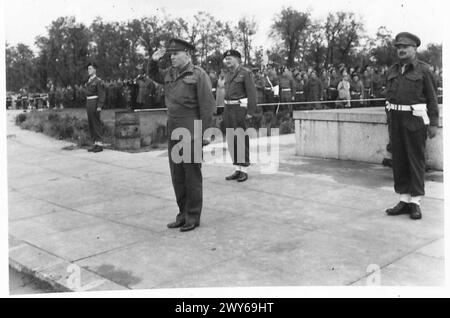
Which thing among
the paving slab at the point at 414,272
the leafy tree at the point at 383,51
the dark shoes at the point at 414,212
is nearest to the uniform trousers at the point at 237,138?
the dark shoes at the point at 414,212

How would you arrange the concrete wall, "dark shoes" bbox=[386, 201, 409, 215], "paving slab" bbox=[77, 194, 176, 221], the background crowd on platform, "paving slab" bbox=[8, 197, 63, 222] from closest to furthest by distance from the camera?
"dark shoes" bbox=[386, 201, 409, 215] → "paving slab" bbox=[77, 194, 176, 221] → "paving slab" bbox=[8, 197, 63, 222] → the concrete wall → the background crowd on platform

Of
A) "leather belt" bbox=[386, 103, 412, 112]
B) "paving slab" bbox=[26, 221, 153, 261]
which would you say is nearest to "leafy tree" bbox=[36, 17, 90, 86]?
"paving slab" bbox=[26, 221, 153, 261]

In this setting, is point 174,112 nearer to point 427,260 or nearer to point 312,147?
point 427,260

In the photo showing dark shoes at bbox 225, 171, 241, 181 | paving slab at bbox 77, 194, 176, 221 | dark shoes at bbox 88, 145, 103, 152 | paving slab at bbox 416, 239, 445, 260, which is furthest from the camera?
dark shoes at bbox 88, 145, 103, 152

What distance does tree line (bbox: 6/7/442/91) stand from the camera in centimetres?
1870

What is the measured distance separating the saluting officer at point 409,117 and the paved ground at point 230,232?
0.31 meters

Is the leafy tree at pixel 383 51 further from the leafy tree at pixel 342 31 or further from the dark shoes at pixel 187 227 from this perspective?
the dark shoes at pixel 187 227

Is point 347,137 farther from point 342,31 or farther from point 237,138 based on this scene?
point 342,31

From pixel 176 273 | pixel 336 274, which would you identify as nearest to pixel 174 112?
pixel 176 273

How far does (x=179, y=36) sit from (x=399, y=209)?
13726mm

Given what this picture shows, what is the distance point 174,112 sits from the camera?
5.42m

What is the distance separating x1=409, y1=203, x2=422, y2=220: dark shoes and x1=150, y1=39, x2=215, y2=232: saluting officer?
214cm

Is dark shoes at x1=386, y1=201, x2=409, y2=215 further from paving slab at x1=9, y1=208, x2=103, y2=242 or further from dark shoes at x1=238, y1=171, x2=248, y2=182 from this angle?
paving slab at x1=9, y1=208, x2=103, y2=242
